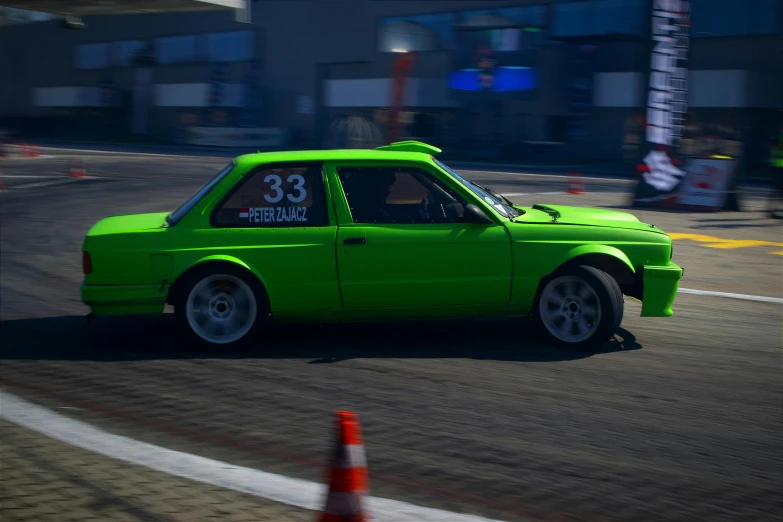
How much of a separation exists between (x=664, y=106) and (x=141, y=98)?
54.8 meters

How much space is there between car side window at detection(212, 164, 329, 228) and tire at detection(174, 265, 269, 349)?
42 cm

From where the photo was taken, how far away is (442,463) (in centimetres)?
472

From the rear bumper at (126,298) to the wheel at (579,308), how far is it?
9.68ft

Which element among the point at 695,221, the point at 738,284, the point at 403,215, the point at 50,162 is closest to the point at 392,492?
the point at 403,215

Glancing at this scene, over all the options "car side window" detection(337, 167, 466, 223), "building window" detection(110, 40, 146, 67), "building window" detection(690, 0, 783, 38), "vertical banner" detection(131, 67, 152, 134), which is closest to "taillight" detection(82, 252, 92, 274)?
"car side window" detection(337, 167, 466, 223)

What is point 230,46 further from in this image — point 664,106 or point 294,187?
point 294,187

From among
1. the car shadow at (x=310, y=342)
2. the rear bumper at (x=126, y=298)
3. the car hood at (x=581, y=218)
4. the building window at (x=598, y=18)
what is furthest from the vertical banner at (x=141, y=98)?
the car hood at (x=581, y=218)

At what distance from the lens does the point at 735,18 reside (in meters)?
37.3

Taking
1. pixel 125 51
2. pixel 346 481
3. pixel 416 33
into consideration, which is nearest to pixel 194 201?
pixel 346 481

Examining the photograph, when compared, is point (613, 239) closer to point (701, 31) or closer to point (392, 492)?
point (392, 492)

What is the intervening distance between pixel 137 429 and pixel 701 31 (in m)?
38.1

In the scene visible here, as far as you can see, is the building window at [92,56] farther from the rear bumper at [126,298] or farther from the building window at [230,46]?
the rear bumper at [126,298]

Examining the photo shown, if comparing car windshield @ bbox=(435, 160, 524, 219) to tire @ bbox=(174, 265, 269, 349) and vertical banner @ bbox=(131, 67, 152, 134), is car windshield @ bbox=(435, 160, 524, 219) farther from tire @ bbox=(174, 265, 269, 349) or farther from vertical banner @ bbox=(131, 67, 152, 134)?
vertical banner @ bbox=(131, 67, 152, 134)

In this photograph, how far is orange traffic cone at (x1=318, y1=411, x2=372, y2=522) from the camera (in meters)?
3.17
